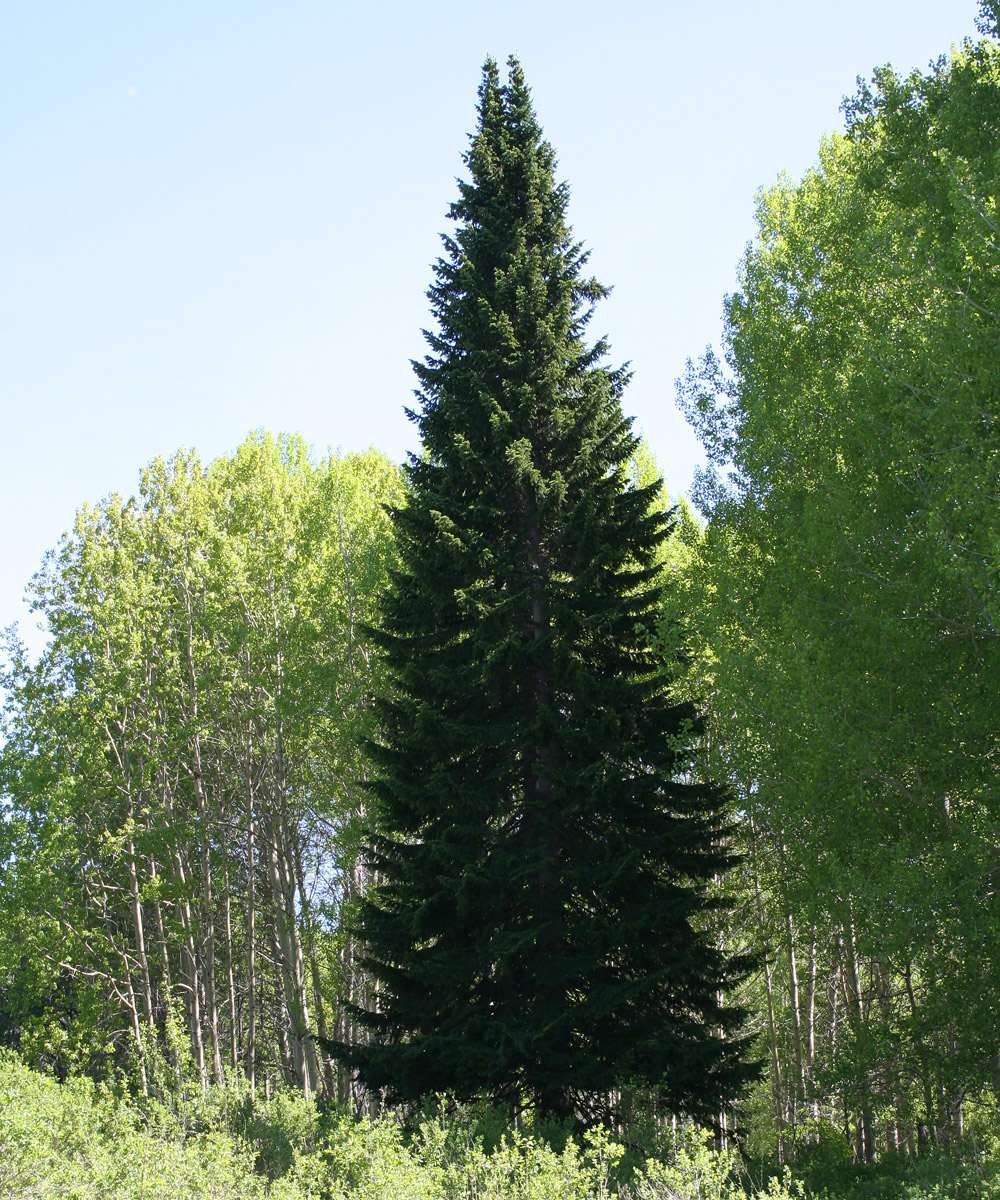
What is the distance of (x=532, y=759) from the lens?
12148mm

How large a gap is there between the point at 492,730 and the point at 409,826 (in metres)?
1.84

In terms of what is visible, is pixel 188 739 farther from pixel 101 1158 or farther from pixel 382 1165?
pixel 382 1165

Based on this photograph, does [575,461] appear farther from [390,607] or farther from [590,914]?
[590,914]

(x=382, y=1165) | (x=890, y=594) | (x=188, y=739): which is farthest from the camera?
(x=188, y=739)

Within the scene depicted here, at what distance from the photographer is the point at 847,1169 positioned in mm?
9961

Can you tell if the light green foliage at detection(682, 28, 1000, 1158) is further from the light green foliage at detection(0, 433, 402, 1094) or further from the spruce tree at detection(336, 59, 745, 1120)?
the light green foliage at detection(0, 433, 402, 1094)

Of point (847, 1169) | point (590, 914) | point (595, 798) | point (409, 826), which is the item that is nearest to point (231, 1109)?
point (409, 826)

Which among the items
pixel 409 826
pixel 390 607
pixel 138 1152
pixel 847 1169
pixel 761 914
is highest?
pixel 390 607

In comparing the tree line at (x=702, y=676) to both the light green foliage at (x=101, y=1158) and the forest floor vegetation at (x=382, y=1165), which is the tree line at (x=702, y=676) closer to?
the forest floor vegetation at (x=382, y=1165)

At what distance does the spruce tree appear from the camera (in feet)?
34.6

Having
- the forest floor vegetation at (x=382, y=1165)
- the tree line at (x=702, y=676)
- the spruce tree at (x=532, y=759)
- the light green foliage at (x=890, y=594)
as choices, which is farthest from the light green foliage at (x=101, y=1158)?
the light green foliage at (x=890, y=594)

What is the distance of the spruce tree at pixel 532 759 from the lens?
34.6ft

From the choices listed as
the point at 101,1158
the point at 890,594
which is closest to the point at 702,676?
the point at 890,594

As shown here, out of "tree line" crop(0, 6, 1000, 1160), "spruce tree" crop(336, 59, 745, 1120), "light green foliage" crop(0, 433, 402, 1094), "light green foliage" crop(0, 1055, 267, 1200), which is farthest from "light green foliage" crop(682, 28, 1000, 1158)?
"light green foliage" crop(0, 433, 402, 1094)
